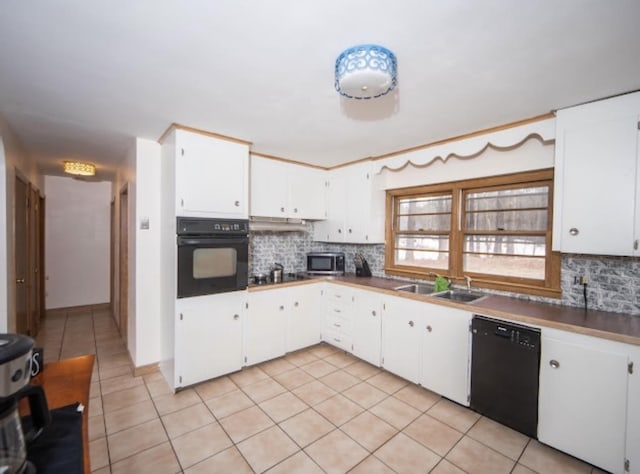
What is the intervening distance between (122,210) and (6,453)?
3.75 metres

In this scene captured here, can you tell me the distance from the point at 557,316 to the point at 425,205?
168cm

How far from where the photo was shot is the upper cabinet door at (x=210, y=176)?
2566mm

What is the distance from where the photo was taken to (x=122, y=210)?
381 centimetres

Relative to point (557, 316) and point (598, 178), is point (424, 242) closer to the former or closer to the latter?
point (557, 316)

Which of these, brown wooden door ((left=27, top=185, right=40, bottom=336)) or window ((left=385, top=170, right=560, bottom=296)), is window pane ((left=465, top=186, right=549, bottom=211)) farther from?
brown wooden door ((left=27, top=185, right=40, bottom=336))

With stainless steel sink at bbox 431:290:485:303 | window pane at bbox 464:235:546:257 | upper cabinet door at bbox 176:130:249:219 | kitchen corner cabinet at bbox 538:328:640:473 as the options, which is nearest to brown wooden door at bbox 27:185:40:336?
upper cabinet door at bbox 176:130:249:219

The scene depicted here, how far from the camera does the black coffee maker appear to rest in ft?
2.16

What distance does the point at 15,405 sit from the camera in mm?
704

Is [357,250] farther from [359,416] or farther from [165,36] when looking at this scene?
[165,36]

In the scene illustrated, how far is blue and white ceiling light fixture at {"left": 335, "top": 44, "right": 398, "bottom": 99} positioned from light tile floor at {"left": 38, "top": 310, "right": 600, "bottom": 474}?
219cm

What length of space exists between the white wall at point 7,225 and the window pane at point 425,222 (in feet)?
12.3

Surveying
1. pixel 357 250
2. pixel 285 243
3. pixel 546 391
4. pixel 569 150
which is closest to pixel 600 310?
pixel 546 391

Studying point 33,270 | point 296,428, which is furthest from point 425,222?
point 33,270

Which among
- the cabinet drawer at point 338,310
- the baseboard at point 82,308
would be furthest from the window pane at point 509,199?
the baseboard at point 82,308
